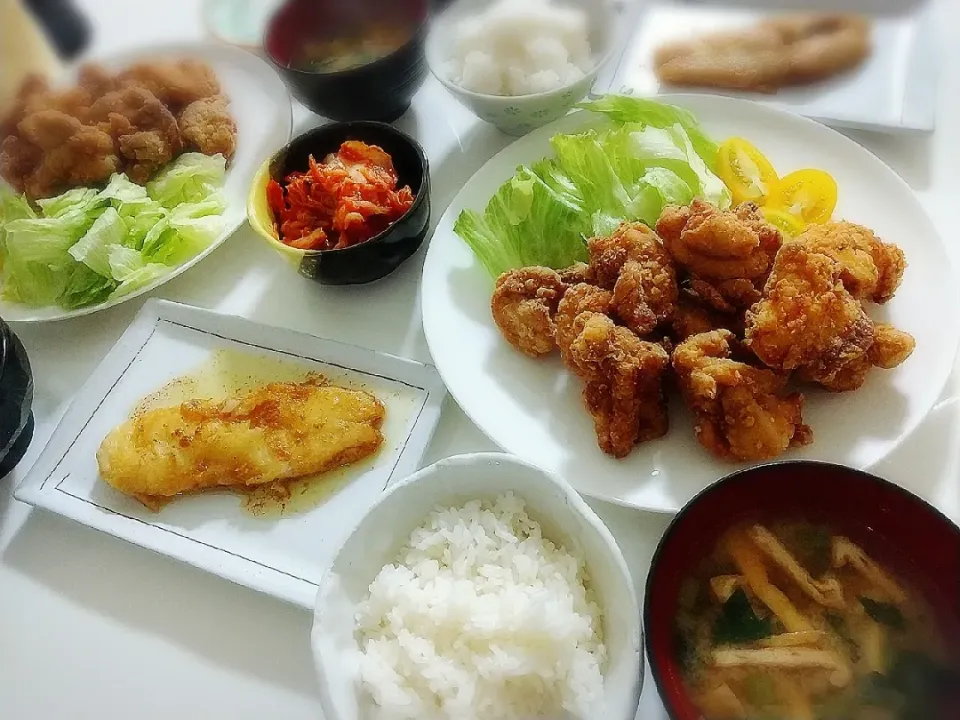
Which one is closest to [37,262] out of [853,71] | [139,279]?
[139,279]

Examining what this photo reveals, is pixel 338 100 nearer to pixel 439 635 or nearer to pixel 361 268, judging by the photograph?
pixel 361 268

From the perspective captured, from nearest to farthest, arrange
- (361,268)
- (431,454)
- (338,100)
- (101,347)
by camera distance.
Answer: (431,454) → (361,268) → (101,347) → (338,100)

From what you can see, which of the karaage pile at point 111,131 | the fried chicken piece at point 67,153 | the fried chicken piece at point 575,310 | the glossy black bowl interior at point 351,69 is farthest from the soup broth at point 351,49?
the fried chicken piece at point 575,310

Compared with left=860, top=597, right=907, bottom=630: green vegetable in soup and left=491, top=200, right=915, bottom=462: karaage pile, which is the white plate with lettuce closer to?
left=491, top=200, right=915, bottom=462: karaage pile

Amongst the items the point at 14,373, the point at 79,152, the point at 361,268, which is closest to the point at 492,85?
the point at 361,268

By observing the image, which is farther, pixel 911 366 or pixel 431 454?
pixel 431 454

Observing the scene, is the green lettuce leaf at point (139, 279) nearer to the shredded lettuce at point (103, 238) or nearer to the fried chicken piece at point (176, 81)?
the shredded lettuce at point (103, 238)
